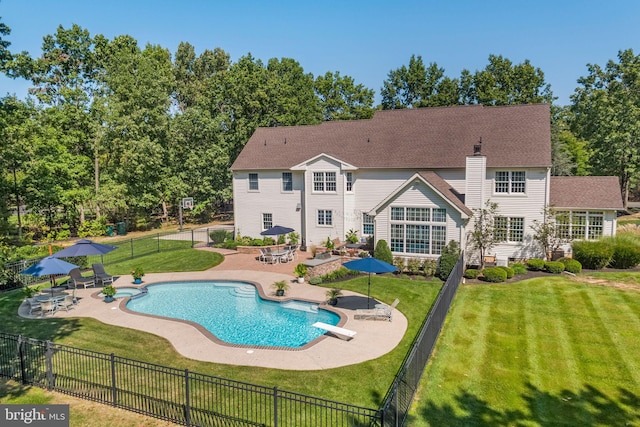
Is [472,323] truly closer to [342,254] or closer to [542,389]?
[542,389]

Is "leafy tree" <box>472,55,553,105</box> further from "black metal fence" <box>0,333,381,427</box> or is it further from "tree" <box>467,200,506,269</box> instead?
"black metal fence" <box>0,333,381,427</box>

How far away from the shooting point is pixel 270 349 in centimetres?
1455

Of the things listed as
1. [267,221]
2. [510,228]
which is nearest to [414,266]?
[510,228]

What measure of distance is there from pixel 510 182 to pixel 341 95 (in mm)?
40261

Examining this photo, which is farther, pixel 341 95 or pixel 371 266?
pixel 341 95

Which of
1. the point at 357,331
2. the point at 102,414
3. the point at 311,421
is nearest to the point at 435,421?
the point at 311,421

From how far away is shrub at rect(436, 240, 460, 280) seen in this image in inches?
902

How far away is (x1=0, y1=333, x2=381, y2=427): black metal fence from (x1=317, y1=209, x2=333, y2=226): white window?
19998 millimetres

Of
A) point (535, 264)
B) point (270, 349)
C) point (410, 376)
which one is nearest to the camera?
point (410, 376)

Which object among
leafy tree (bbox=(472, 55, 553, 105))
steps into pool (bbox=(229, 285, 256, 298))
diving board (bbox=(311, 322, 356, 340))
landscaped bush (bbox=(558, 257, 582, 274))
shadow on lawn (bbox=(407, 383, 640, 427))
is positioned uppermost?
leafy tree (bbox=(472, 55, 553, 105))

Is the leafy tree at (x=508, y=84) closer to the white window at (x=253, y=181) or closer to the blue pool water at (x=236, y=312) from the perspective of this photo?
the white window at (x=253, y=181)

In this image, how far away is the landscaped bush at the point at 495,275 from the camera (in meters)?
22.4

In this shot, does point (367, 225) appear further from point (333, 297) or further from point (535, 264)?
point (333, 297)

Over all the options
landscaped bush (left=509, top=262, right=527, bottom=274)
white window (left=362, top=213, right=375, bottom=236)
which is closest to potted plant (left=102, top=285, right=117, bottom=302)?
white window (left=362, top=213, right=375, bottom=236)
